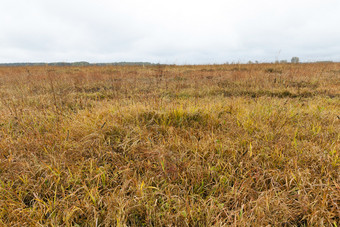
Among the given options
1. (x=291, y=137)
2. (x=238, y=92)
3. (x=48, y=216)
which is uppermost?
(x=238, y=92)

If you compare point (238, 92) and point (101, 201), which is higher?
point (238, 92)

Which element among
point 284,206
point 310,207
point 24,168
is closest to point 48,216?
point 24,168

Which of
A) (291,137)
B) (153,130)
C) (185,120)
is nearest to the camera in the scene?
(291,137)

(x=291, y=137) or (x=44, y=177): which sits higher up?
(x=291, y=137)

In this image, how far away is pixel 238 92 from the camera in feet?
17.4

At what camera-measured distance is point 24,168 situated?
180cm

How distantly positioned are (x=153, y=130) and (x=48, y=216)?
61.9 inches

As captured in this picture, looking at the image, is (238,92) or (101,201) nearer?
(101,201)

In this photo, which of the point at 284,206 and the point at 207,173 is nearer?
the point at 284,206

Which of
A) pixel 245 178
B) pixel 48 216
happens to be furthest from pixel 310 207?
pixel 48 216

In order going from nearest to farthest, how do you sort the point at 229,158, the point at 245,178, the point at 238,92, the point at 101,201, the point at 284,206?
1. the point at 284,206
2. the point at 101,201
3. the point at 245,178
4. the point at 229,158
5. the point at 238,92

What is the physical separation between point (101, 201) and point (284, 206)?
1.59 meters

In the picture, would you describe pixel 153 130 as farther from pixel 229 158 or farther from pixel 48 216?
pixel 48 216

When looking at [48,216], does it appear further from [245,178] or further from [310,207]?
[310,207]
